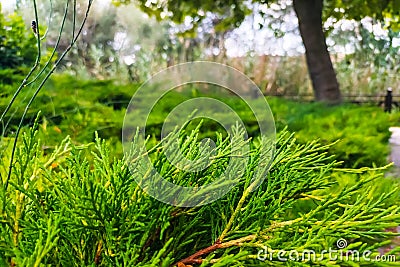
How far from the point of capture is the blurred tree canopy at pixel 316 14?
4246 mm

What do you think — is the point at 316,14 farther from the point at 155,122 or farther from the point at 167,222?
the point at 167,222

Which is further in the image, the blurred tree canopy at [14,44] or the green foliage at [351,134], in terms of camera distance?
the blurred tree canopy at [14,44]

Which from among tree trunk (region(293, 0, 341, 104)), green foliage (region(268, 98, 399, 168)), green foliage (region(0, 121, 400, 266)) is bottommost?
green foliage (region(268, 98, 399, 168))

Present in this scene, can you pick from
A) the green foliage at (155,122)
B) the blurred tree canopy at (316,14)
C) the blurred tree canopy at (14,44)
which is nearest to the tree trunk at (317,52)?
the blurred tree canopy at (316,14)

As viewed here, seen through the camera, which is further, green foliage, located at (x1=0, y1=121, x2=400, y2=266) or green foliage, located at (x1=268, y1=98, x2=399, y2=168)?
green foliage, located at (x1=268, y1=98, x2=399, y2=168)

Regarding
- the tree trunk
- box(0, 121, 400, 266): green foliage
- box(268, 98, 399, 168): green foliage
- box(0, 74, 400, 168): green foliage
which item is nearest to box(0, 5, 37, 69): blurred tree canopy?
box(0, 74, 400, 168): green foliage

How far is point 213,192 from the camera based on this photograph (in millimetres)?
546

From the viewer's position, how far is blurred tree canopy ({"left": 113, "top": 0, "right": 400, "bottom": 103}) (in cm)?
425

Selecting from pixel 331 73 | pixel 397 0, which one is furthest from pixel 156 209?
pixel 397 0

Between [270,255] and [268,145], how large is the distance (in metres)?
0.20

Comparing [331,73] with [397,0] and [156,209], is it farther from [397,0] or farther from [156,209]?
[156,209]

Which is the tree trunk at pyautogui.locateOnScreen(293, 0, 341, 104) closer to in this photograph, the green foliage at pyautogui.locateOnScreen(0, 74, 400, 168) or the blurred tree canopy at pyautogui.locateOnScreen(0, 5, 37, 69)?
the green foliage at pyautogui.locateOnScreen(0, 74, 400, 168)

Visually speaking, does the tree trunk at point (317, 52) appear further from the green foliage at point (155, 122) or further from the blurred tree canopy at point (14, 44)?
the blurred tree canopy at point (14, 44)

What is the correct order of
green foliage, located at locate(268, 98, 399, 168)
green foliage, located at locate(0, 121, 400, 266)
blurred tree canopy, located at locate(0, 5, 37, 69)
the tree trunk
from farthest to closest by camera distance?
the tree trunk → blurred tree canopy, located at locate(0, 5, 37, 69) → green foliage, located at locate(268, 98, 399, 168) → green foliage, located at locate(0, 121, 400, 266)
